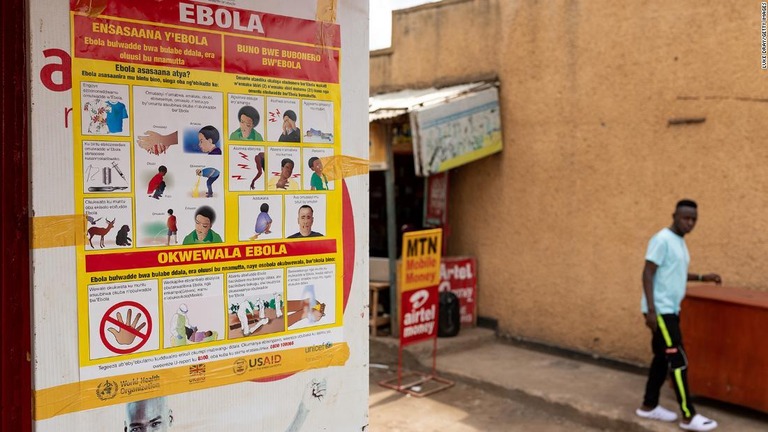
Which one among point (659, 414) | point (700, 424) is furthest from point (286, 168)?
point (659, 414)

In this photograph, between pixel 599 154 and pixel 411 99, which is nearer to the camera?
pixel 599 154

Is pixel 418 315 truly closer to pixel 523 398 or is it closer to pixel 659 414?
pixel 523 398

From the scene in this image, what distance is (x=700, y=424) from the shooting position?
17.0 feet

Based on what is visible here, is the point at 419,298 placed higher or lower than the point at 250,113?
lower

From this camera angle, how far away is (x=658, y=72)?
6.69 metres

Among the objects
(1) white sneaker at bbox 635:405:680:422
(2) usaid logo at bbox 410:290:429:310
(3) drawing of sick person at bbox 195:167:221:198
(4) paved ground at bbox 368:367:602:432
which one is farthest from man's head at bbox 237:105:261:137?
(2) usaid logo at bbox 410:290:429:310

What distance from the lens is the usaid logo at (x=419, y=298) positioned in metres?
6.90

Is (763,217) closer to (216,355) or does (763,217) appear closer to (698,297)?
(698,297)

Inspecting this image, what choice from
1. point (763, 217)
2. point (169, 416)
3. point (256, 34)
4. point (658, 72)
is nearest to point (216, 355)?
point (169, 416)

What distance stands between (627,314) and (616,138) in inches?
72.6

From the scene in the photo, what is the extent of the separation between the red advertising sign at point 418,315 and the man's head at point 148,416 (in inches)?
195

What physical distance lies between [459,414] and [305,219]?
453 cm

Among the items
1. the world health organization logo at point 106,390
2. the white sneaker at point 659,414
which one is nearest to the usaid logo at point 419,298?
the white sneaker at point 659,414

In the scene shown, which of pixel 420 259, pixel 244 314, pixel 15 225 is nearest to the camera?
pixel 15 225
